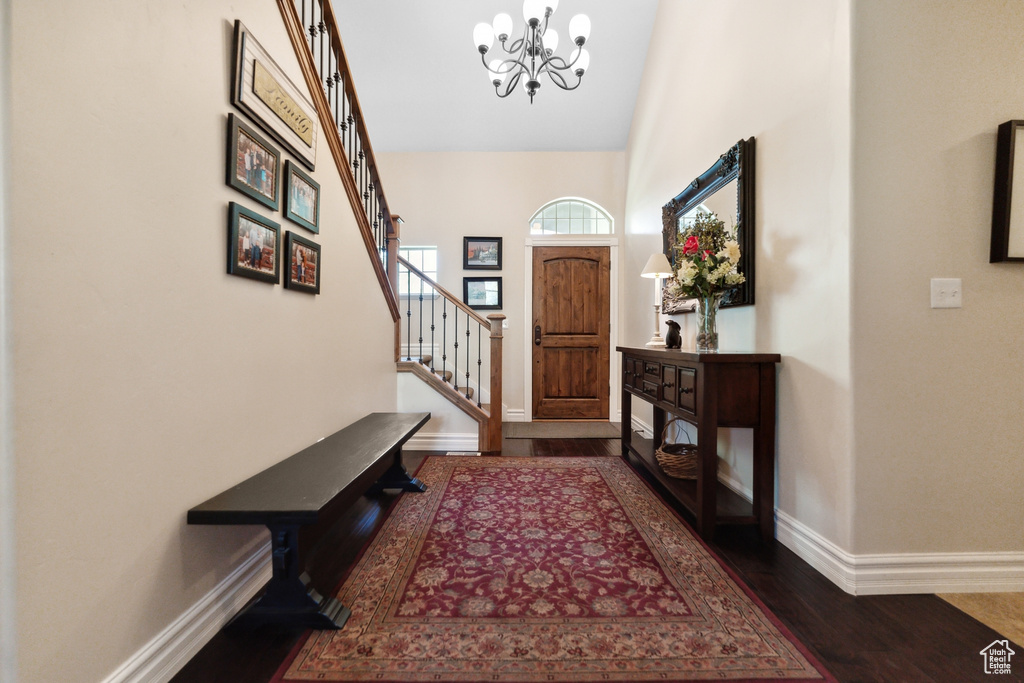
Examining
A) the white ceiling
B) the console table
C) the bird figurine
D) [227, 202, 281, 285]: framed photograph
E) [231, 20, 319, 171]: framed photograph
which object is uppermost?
the white ceiling

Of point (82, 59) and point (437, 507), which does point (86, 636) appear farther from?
point (437, 507)

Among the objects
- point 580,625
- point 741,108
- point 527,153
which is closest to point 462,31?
point 527,153

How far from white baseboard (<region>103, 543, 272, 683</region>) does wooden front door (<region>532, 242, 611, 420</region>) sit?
3680mm

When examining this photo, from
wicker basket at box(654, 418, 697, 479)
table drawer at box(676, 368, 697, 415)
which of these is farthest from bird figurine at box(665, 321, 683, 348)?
wicker basket at box(654, 418, 697, 479)

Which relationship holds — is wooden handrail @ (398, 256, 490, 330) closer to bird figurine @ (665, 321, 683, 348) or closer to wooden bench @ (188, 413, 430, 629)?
bird figurine @ (665, 321, 683, 348)

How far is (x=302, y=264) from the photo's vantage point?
81.4 inches

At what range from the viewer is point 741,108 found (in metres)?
2.52

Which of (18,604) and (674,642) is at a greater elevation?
(18,604)

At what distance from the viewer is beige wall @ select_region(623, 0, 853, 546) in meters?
1.74

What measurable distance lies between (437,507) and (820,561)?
1856 mm

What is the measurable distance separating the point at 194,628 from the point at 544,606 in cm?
113

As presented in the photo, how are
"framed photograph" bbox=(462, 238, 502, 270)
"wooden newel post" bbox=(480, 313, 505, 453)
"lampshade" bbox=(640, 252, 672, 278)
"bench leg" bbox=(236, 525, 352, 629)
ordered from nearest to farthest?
"bench leg" bbox=(236, 525, 352, 629)
"lampshade" bbox=(640, 252, 672, 278)
"wooden newel post" bbox=(480, 313, 505, 453)
"framed photograph" bbox=(462, 238, 502, 270)

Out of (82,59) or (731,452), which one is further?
(731,452)

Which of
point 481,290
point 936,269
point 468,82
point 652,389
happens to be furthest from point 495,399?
point 468,82
